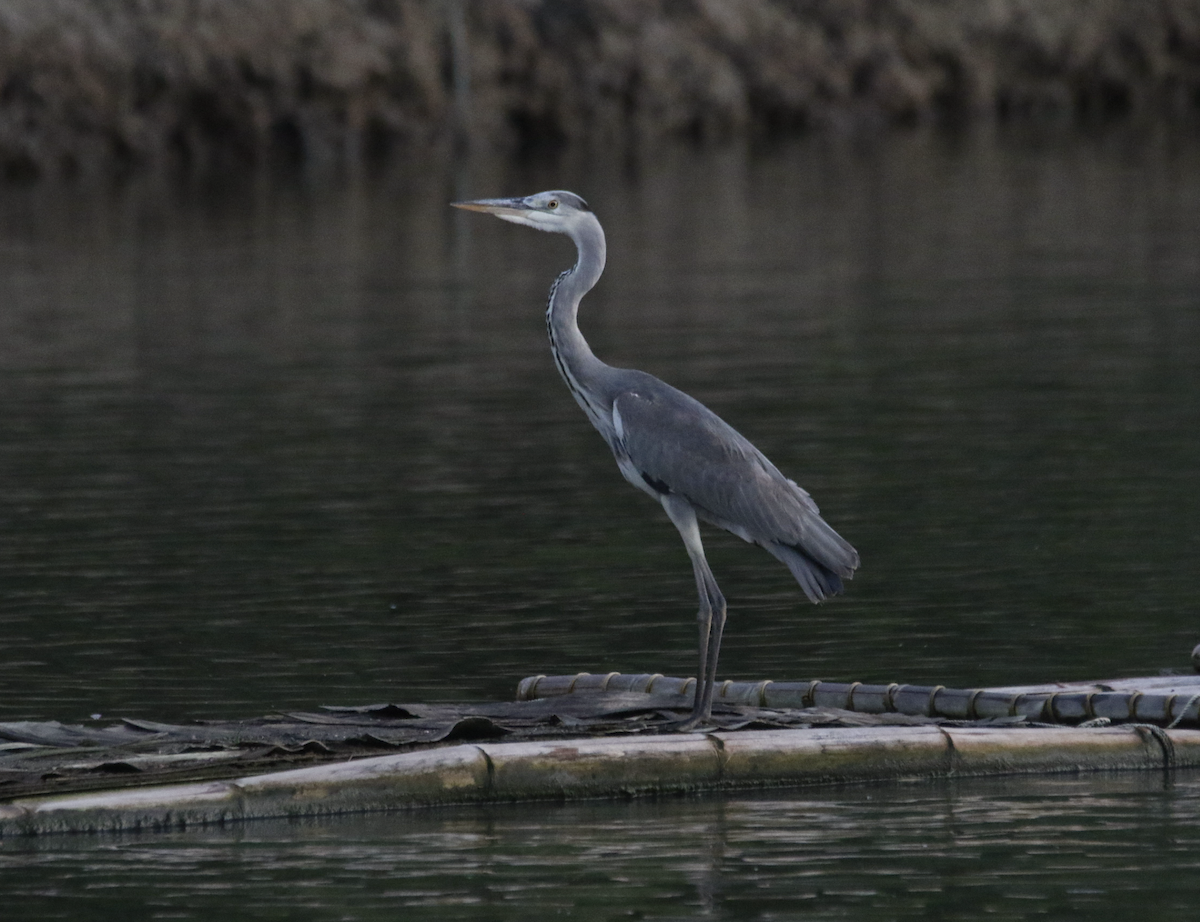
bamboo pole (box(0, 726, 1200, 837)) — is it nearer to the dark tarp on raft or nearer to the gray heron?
the dark tarp on raft

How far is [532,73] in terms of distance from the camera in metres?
63.6

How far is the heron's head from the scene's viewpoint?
460 inches

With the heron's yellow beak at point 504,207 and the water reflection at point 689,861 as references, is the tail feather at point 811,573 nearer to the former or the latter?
the water reflection at point 689,861

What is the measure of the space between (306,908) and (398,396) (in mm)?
15787

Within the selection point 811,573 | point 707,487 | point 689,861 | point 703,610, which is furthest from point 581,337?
point 689,861

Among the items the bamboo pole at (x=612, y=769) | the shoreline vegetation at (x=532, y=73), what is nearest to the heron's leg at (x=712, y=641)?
the bamboo pole at (x=612, y=769)

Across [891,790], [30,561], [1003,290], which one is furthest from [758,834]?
[1003,290]

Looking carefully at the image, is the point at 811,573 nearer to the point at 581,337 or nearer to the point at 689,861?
the point at 581,337

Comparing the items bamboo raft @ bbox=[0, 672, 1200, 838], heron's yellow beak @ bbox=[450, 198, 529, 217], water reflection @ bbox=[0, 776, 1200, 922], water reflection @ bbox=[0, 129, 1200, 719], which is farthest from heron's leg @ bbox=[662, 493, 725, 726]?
water reflection @ bbox=[0, 129, 1200, 719]

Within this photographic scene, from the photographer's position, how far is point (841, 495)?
59.9 ft

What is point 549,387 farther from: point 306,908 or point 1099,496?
point 306,908

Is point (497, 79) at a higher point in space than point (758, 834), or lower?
higher

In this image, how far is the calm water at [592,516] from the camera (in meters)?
9.27

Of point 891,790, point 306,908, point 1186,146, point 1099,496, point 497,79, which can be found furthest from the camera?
point 497,79
